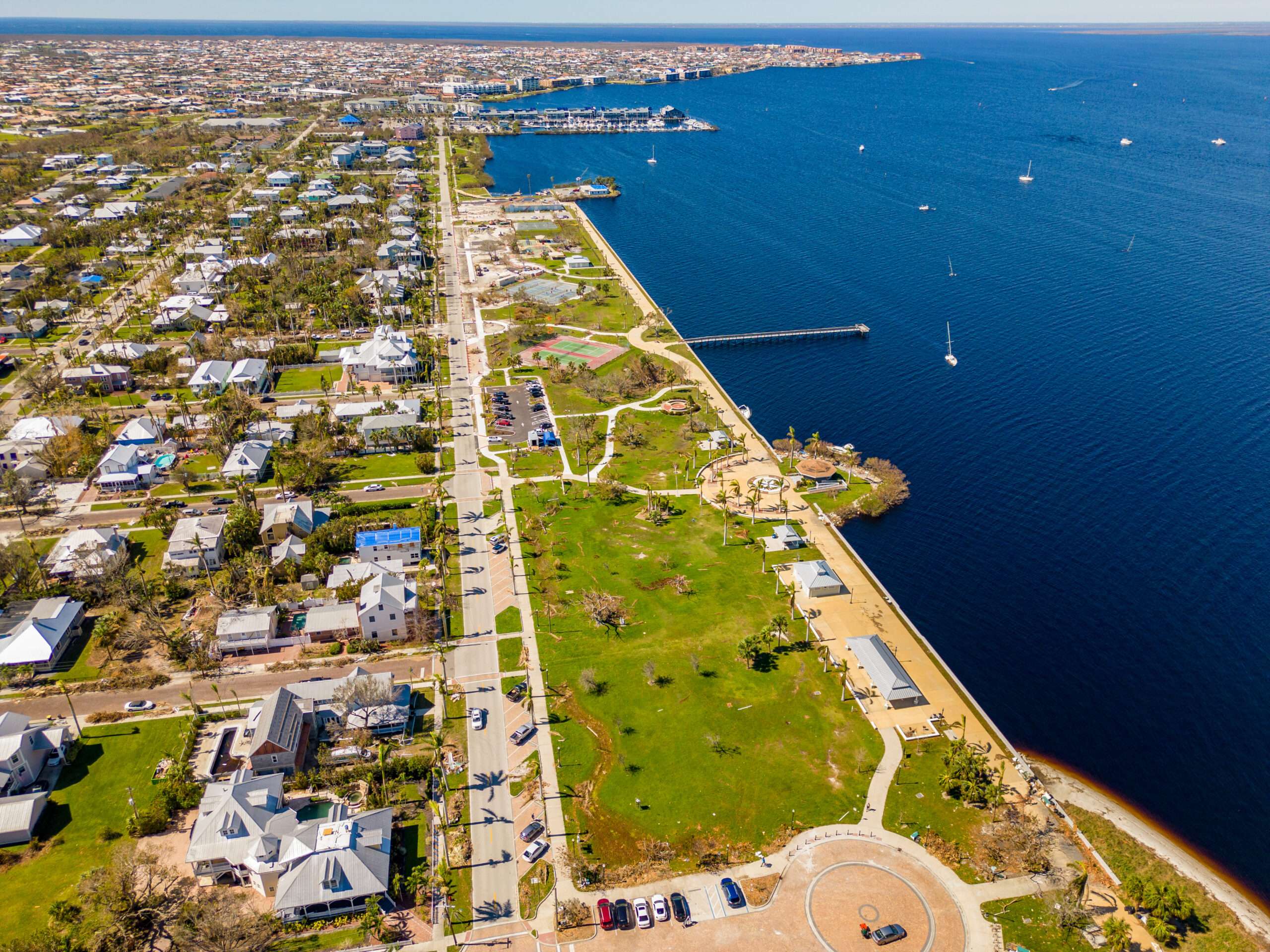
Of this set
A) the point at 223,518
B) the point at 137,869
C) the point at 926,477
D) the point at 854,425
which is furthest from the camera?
the point at 854,425

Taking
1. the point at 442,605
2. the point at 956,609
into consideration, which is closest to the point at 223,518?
the point at 442,605

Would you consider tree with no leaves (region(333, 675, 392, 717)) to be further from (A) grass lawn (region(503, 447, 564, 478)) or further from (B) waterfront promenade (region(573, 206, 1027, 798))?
(B) waterfront promenade (region(573, 206, 1027, 798))

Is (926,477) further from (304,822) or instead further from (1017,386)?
(304,822)

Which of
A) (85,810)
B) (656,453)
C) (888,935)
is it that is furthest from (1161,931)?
(85,810)

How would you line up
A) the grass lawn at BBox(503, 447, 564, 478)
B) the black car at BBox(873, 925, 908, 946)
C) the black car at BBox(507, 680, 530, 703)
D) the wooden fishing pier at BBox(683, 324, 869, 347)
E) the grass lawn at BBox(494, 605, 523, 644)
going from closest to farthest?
the black car at BBox(873, 925, 908, 946) → the black car at BBox(507, 680, 530, 703) → the grass lawn at BBox(494, 605, 523, 644) → the grass lawn at BBox(503, 447, 564, 478) → the wooden fishing pier at BBox(683, 324, 869, 347)

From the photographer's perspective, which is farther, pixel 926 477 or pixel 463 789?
pixel 926 477

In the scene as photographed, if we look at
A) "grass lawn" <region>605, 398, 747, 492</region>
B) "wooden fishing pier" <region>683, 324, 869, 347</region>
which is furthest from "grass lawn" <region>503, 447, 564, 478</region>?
"wooden fishing pier" <region>683, 324, 869, 347</region>

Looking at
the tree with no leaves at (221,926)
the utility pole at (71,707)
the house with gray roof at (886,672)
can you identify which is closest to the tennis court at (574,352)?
the house with gray roof at (886,672)
